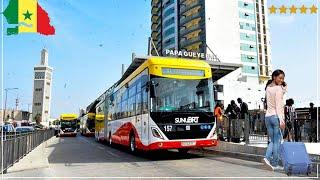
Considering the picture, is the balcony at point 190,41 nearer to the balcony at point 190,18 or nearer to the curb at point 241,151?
the balcony at point 190,18

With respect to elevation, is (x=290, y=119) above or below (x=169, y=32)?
below

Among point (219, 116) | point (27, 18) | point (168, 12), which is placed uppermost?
point (168, 12)

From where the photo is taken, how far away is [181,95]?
45.8ft

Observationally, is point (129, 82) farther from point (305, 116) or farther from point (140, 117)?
point (305, 116)

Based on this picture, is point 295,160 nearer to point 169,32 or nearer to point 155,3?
point 169,32

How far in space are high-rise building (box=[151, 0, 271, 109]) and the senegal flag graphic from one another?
246 feet

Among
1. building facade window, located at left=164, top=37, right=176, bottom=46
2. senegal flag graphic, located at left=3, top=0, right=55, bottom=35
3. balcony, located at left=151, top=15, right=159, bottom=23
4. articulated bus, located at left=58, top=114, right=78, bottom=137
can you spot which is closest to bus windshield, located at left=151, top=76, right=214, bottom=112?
senegal flag graphic, located at left=3, top=0, right=55, bottom=35

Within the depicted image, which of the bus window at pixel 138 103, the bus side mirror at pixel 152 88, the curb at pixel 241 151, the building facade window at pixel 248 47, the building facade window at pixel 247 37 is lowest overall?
the curb at pixel 241 151

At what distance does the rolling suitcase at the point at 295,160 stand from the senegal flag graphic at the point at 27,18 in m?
8.03

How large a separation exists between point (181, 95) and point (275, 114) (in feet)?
19.9

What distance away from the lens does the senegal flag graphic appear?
11805 millimetres

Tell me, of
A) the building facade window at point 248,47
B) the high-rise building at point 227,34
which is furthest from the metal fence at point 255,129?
the building facade window at point 248,47

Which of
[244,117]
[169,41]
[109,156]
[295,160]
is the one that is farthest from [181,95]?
[169,41]

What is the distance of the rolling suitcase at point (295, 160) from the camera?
7.32 m
